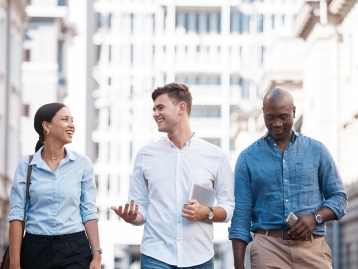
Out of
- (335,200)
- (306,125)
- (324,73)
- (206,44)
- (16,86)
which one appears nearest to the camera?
(335,200)

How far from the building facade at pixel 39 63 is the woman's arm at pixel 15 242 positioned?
217 feet

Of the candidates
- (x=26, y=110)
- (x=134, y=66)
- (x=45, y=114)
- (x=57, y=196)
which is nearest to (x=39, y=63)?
(x=26, y=110)

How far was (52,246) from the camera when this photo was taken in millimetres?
7418

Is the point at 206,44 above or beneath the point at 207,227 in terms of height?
above

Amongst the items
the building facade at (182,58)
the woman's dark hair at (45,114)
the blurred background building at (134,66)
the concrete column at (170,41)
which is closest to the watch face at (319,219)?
the woman's dark hair at (45,114)

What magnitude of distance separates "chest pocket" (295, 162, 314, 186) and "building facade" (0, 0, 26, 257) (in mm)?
35807

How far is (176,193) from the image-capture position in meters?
7.54

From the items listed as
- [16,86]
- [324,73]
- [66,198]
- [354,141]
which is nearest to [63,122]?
[66,198]

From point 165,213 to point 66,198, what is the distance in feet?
2.17

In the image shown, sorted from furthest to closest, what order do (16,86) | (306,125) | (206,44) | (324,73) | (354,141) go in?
(206,44), (16,86), (306,125), (324,73), (354,141)

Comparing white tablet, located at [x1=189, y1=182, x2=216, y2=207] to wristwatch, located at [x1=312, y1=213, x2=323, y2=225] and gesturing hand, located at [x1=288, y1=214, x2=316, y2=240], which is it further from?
wristwatch, located at [x1=312, y1=213, x2=323, y2=225]

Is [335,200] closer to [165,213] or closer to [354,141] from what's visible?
[165,213]

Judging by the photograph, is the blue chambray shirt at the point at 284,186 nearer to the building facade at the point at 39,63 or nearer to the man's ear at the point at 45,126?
the man's ear at the point at 45,126

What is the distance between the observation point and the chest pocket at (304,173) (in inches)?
293
